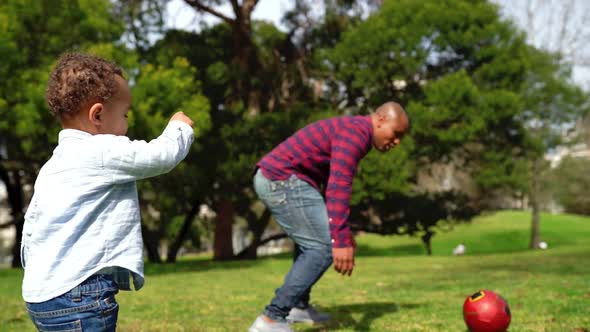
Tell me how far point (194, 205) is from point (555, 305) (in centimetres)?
2040

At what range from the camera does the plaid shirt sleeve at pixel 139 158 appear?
103 inches

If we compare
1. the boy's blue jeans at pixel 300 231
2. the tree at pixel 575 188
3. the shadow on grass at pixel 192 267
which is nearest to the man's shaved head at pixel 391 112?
the boy's blue jeans at pixel 300 231

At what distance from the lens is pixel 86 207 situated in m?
2.61

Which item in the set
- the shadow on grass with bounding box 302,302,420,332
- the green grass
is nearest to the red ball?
the green grass

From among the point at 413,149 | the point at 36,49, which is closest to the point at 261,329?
the point at 36,49

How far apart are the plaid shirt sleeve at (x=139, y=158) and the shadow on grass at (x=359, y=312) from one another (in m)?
2.97

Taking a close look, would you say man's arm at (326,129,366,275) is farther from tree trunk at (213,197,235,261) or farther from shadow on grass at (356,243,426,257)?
shadow on grass at (356,243,426,257)

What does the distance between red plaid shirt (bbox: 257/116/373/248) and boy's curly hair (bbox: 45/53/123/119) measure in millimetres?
2116

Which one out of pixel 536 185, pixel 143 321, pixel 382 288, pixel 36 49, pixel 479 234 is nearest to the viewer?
pixel 143 321

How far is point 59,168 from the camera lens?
8.71 feet

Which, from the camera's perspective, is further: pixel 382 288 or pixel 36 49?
pixel 36 49

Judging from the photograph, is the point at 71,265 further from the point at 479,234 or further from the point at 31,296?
the point at 479,234

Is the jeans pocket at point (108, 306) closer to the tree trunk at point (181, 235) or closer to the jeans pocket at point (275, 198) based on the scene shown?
the jeans pocket at point (275, 198)

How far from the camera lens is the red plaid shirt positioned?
443cm
